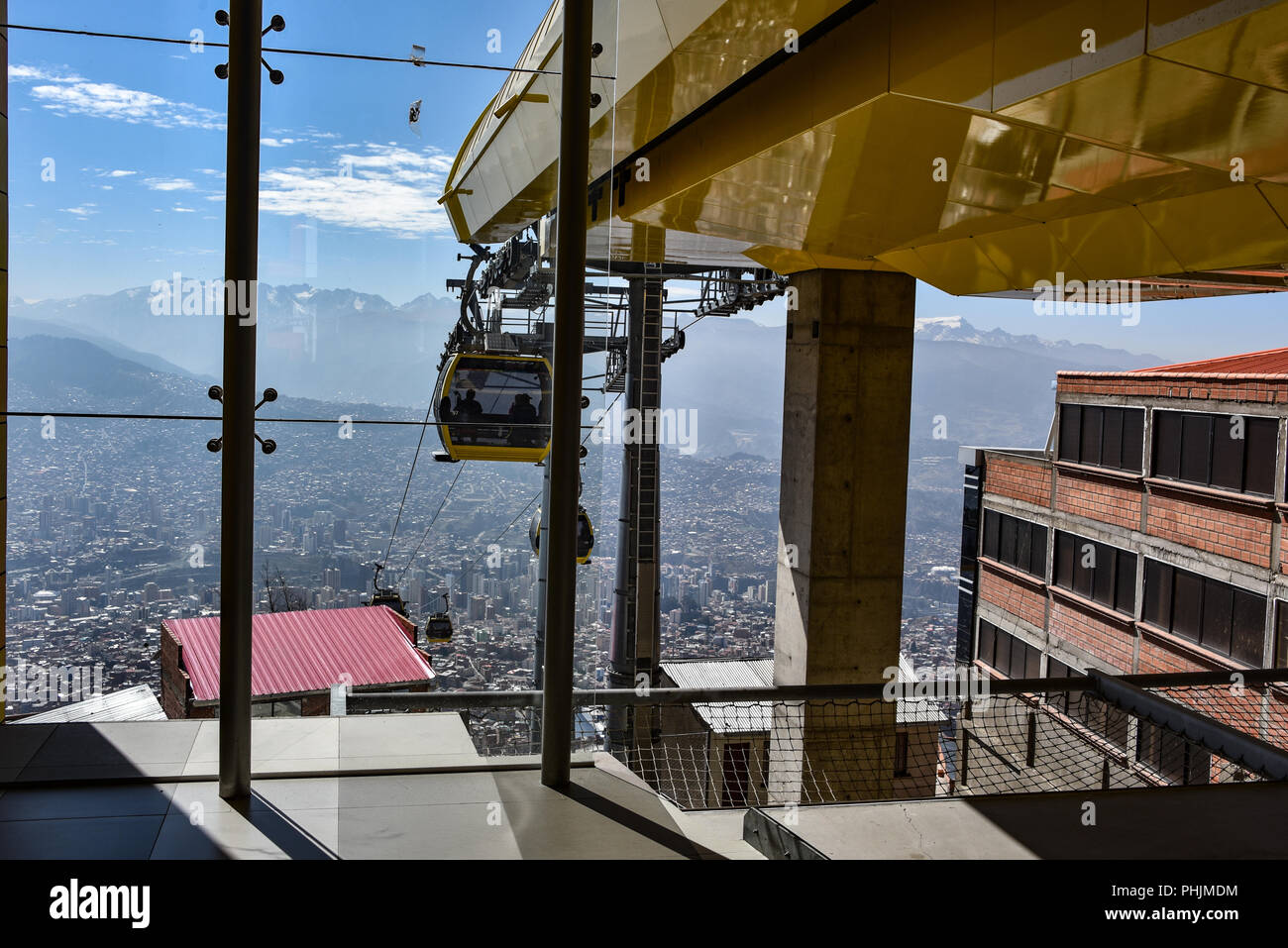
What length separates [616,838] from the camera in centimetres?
290

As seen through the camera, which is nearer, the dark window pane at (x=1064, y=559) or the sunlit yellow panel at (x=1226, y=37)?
the sunlit yellow panel at (x=1226, y=37)

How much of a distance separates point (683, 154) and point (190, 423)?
12.4 feet

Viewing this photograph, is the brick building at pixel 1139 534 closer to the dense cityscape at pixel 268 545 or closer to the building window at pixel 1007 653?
the building window at pixel 1007 653

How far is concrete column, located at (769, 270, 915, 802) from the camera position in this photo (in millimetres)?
8141

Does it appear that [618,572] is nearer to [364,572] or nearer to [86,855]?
[364,572]

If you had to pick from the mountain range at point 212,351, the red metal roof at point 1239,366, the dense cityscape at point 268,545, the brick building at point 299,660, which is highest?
the red metal roof at point 1239,366

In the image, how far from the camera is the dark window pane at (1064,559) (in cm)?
1655

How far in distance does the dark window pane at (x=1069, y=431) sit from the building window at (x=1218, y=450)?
2.00 m

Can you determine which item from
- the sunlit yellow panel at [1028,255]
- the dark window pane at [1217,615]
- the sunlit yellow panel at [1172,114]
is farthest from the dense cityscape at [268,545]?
the dark window pane at [1217,615]

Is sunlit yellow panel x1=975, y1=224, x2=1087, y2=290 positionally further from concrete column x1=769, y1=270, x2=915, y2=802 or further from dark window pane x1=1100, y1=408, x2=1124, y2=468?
dark window pane x1=1100, y1=408, x2=1124, y2=468

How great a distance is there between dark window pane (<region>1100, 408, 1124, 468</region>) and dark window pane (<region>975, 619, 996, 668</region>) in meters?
4.92

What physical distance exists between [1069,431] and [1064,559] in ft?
7.57

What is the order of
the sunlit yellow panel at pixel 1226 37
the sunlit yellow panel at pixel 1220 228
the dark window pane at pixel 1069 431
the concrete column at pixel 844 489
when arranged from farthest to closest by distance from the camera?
the dark window pane at pixel 1069 431 → the concrete column at pixel 844 489 → the sunlit yellow panel at pixel 1220 228 → the sunlit yellow panel at pixel 1226 37

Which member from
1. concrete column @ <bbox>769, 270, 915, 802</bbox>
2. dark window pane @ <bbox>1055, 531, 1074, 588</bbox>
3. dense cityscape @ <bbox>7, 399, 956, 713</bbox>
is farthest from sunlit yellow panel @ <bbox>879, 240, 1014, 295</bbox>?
dark window pane @ <bbox>1055, 531, 1074, 588</bbox>
